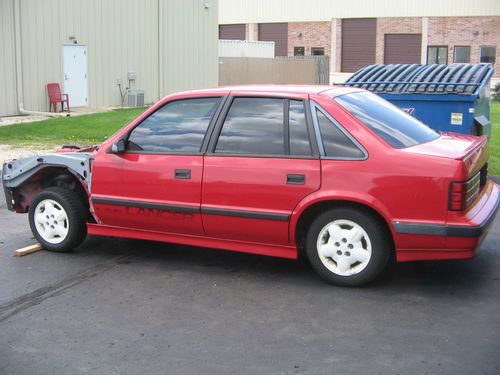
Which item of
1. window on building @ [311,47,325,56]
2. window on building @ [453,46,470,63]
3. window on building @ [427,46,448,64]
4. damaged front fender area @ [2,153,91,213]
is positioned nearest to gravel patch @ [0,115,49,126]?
damaged front fender area @ [2,153,91,213]

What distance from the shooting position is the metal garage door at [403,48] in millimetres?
46594

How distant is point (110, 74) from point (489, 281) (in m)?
21.5

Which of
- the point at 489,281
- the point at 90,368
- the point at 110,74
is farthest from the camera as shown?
the point at 110,74

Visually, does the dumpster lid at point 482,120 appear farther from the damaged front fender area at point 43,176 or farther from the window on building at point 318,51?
the window on building at point 318,51

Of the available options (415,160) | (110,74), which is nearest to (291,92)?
(415,160)

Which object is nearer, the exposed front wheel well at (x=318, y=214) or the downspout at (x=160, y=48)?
the exposed front wheel well at (x=318, y=214)

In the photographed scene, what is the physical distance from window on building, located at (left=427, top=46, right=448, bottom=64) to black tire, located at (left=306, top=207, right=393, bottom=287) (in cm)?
4349

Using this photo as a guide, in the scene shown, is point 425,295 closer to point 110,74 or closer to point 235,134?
point 235,134

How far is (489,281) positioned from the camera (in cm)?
551

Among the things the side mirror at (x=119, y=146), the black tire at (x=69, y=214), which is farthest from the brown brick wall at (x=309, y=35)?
the side mirror at (x=119, y=146)

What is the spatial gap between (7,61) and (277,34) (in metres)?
33.2

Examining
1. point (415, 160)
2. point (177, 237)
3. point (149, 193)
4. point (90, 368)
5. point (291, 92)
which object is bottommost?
point (90, 368)

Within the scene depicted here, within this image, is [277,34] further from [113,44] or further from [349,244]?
[349,244]

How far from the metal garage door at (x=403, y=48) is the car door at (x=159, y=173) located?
43.1m
